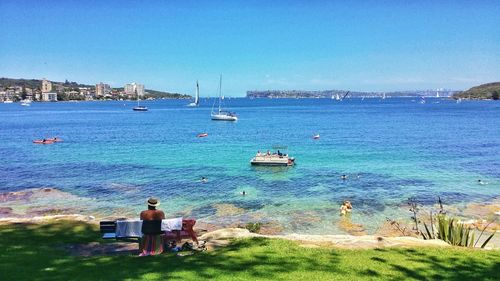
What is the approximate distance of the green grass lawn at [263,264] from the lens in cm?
956

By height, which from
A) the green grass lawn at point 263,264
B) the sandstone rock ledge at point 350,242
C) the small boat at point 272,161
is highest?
the green grass lawn at point 263,264

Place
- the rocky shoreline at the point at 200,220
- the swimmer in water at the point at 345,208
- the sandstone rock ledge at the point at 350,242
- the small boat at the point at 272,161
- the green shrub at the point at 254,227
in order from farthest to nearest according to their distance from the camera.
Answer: the small boat at the point at 272,161 → the swimmer in water at the point at 345,208 → the green shrub at the point at 254,227 → the rocky shoreline at the point at 200,220 → the sandstone rock ledge at the point at 350,242

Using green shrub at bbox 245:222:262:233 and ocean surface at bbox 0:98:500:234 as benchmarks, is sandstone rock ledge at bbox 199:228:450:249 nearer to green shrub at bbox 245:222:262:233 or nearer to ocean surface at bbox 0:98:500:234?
green shrub at bbox 245:222:262:233

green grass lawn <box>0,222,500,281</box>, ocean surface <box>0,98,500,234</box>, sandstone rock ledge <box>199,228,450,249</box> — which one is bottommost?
ocean surface <box>0,98,500,234</box>

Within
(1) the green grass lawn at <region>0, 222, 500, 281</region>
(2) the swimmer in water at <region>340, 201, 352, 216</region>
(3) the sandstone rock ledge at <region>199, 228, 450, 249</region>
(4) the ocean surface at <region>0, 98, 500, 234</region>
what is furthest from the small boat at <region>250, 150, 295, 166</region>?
(1) the green grass lawn at <region>0, 222, 500, 281</region>

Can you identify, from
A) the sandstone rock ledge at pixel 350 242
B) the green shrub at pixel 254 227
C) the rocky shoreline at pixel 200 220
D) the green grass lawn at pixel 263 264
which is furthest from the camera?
the green shrub at pixel 254 227

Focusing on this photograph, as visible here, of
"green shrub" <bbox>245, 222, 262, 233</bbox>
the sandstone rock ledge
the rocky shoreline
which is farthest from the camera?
"green shrub" <bbox>245, 222, 262, 233</bbox>

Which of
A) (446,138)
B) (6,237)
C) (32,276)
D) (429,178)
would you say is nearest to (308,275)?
(32,276)

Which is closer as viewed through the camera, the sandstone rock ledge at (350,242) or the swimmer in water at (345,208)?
the sandstone rock ledge at (350,242)

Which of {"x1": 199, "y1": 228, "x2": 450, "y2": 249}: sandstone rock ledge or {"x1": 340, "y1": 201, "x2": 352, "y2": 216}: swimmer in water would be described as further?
{"x1": 340, "y1": 201, "x2": 352, "y2": 216}: swimmer in water

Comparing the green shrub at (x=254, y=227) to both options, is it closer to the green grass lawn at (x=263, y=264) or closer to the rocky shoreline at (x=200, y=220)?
the rocky shoreline at (x=200, y=220)

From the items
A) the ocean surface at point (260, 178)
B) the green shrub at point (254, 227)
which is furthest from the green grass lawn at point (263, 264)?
the ocean surface at point (260, 178)

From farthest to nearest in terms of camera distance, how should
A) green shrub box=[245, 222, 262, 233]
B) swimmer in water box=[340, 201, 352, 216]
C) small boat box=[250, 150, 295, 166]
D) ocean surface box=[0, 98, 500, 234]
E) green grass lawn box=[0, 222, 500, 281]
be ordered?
small boat box=[250, 150, 295, 166] → ocean surface box=[0, 98, 500, 234] → swimmer in water box=[340, 201, 352, 216] → green shrub box=[245, 222, 262, 233] → green grass lawn box=[0, 222, 500, 281]

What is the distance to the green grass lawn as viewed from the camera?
956 cm
